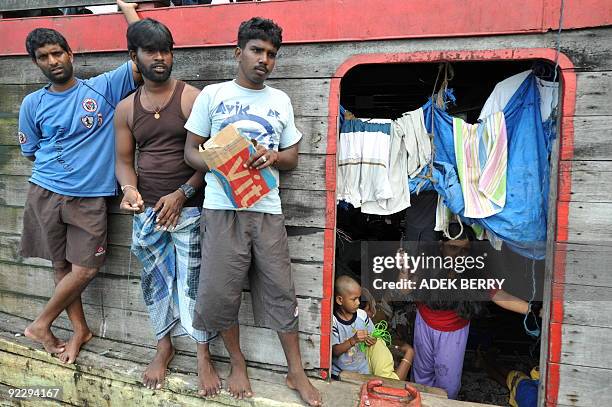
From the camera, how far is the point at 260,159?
2.11 meters

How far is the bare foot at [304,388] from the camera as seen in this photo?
2.37 metres

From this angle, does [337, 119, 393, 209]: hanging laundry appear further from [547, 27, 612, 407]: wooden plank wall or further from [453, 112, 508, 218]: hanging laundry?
[547, 27, 612, 407]: wooden plank wall

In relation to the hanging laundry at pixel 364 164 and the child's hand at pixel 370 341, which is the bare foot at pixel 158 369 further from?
the hanging laundry at pixel 364 164

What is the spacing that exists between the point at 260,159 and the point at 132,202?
2.69 feet

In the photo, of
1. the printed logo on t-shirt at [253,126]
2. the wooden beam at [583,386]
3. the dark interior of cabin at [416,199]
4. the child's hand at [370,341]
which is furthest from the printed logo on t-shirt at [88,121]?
the wooden beam at [583,386]

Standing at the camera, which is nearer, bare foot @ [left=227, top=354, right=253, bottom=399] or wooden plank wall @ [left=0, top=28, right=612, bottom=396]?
wooden plank wall @ [left=0, top=28, right=612, bottom=396]

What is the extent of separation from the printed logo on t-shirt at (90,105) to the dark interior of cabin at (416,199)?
1.87 meters

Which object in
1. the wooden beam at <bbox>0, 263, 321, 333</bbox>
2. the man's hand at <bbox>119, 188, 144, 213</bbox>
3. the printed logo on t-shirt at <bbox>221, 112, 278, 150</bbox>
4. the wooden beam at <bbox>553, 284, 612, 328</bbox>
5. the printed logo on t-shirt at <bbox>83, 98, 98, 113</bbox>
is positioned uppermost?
the printed logo on t-shirt at <bbox>83, 98, 98, 113</bbox>

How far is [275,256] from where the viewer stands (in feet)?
7.63

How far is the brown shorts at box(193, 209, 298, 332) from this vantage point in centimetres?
227

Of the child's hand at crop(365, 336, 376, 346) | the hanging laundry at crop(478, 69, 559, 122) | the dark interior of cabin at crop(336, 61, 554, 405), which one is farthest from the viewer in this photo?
the dark interior of cabin at crop(336, 61, 554, 405)

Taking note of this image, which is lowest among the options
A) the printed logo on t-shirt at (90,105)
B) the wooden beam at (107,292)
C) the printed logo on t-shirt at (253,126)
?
the wooden beam at (107,292)

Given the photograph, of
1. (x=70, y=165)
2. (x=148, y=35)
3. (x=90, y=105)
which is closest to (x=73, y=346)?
(x=70, y=165)

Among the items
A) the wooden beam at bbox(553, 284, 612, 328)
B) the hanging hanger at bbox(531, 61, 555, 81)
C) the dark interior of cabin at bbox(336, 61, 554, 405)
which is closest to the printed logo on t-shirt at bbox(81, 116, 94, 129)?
the dark interior of cabin at bbox(336, 61, 554, 405)
